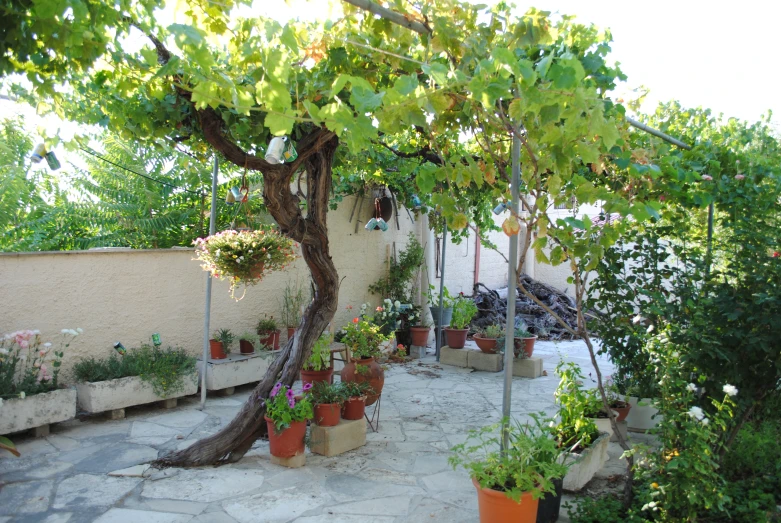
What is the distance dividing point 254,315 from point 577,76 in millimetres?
5777

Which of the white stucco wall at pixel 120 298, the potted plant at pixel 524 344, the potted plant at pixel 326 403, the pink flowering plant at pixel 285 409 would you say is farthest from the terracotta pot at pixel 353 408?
the potted plant at pixel 524 344

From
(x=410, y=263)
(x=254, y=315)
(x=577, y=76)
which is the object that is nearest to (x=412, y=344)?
→ (x=410, y=263)

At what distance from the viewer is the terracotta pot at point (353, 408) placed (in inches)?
186

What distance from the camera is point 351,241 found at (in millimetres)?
8648

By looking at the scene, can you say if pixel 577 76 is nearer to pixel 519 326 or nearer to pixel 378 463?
pixel 378 463

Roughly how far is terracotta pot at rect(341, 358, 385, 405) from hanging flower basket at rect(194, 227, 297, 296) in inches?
46.2

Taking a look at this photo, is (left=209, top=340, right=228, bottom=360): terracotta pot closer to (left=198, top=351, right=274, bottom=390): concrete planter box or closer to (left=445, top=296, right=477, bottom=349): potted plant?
(left=198, top=351, right=274, bottom=390): concrete planter box

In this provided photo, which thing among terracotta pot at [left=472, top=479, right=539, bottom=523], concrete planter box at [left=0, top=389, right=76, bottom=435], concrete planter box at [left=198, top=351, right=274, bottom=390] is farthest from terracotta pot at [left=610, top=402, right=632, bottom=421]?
concrete planter box at [left=0, top=389, right=76, bottom=435]

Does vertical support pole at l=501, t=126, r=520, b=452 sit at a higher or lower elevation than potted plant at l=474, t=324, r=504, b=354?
higher

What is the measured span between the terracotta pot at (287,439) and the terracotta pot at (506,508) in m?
1.66

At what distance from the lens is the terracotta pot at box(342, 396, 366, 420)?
4.73 meters

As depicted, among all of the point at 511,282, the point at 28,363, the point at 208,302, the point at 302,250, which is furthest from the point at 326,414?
the point at 28,363

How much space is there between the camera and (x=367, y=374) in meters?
5.37

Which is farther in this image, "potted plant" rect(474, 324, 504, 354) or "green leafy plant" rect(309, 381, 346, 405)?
"potted plant" rect(474, 324, 504, 354)
